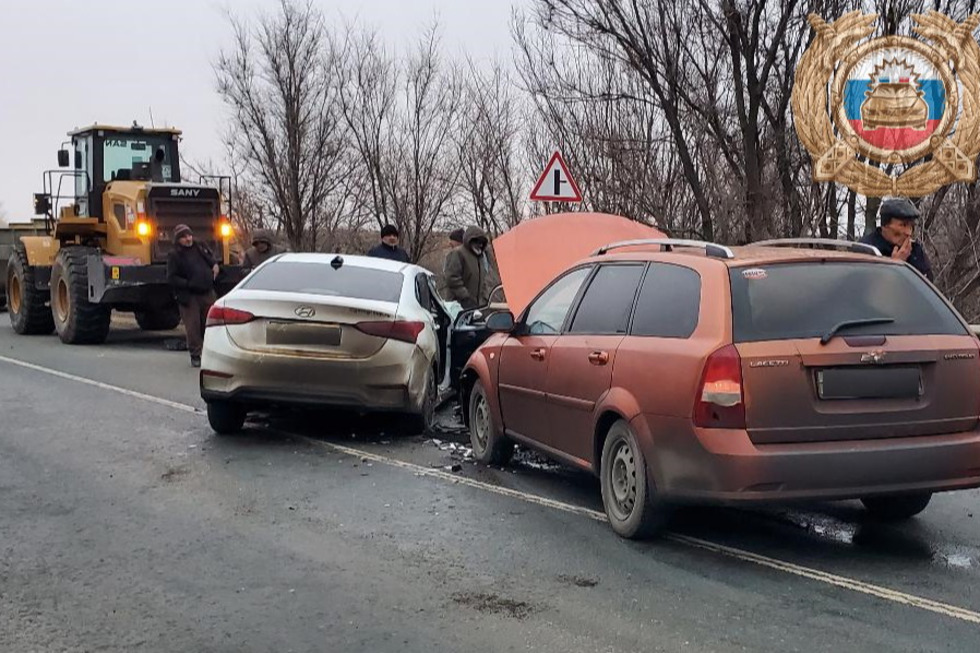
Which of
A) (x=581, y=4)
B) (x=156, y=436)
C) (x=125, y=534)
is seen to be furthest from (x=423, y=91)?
(x=125, y=534)

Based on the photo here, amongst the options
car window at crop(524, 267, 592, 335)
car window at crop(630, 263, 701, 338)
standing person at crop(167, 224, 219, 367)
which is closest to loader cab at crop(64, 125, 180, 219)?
standing person at crop(167, 224, 219, 367)

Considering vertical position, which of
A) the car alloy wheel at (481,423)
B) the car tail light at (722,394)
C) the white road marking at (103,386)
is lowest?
the white road marking at (103,386)

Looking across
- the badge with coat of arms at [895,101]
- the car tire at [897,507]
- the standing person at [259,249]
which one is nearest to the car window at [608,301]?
→ the car tire at [897,507]

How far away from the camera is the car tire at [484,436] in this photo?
7.79 m

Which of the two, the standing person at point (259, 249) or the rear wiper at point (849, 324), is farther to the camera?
the standing person at point (259, 249)

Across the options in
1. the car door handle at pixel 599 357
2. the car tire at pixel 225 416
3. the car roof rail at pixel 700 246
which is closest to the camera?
the car roof rail at pixel 700 246

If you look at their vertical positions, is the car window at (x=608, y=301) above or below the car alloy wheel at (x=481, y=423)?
above

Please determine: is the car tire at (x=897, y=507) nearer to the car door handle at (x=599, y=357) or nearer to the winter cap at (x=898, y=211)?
the car door handle at (x=599, y=357)

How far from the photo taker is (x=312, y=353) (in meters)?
8.40

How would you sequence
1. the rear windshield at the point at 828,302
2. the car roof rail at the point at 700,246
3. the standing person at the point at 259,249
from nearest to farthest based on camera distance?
the rear windshield at the point at 828,302
the car roof rail at the point at 700,246
the standing person at the point at 259,249

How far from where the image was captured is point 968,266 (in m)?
16.0

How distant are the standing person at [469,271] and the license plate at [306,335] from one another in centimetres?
380

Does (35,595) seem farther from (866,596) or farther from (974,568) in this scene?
(974,568)

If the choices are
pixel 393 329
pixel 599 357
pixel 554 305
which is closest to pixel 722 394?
pixel 599 357
